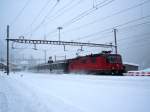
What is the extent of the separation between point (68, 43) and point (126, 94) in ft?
91.9

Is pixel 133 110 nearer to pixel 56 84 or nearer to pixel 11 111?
pixel 11 111

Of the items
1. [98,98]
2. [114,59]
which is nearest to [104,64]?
[114,59]

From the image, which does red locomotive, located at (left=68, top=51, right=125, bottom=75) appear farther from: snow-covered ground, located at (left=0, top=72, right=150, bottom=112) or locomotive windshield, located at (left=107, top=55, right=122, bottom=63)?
snow-covered ground, located at (left=0, top=72, right=150, bottom=112)

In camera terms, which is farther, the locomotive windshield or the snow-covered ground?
the locomotive windshield

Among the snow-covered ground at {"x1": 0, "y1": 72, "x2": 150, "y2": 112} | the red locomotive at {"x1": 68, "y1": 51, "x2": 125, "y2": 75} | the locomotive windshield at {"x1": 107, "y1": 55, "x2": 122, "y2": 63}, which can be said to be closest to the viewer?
the snow-covered ground at {"x1": 0, "y1": 72, "x2": 150, "y2": 112}

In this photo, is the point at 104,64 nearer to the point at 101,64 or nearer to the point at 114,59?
the point at 101,64

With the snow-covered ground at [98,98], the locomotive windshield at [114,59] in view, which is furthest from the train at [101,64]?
the snow-covered ground at [98,98]

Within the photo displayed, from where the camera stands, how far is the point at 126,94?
6.38 metres

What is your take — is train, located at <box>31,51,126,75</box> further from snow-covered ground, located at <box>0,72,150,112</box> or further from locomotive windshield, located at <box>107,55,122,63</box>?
snow-covered ground, located at <box>0,72,150,112</box>

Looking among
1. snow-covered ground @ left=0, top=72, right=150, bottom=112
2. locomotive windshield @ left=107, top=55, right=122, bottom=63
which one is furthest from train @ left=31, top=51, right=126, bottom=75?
snow-covered ground @ left=0, top=72, right=150, bottom=112

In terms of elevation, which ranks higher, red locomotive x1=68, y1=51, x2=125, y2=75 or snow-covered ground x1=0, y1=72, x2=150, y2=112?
red locomotive x1=68, y1=51, x2=125, y2=75

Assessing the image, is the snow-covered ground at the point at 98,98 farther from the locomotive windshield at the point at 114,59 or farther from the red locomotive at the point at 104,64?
the locomotive windshield at the point at 114,59

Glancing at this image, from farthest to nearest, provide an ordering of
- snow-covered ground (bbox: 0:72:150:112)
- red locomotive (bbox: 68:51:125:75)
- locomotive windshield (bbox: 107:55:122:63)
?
locomotive windshield (bbox: 107:55:122:63) < red locomotive (bbox: 68:51:125:75) < snow-covered ground (bbox: 0:72:150:112)

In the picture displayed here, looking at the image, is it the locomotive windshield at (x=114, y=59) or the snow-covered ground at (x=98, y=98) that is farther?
the locomotive windshield at (x=114, y=59)
